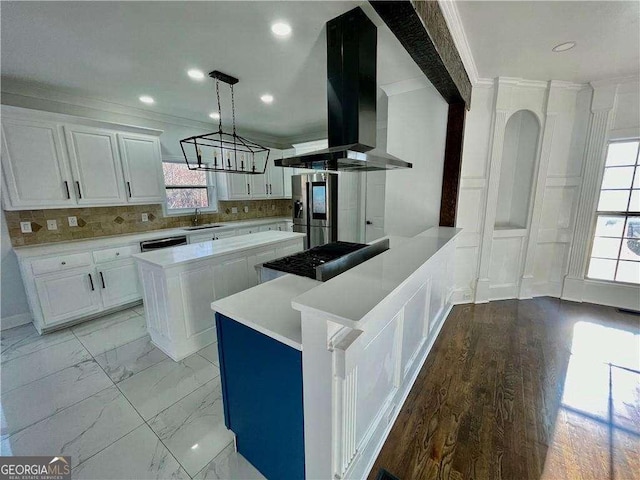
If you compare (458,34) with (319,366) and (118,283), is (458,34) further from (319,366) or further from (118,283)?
(118,283)

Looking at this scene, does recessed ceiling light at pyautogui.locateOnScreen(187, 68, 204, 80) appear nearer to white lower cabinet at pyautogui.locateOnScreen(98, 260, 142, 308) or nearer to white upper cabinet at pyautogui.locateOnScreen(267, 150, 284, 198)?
white lower cabinet at pyautogui.locateOnScreen(98, 260, 142, 308)

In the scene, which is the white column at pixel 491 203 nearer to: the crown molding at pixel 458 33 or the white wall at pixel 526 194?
the white wall at pixel 526 194

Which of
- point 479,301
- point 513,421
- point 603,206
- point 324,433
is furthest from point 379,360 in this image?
point 603,206

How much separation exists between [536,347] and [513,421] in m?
1.09

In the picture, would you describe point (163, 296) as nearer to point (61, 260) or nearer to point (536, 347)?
point (61, 260)

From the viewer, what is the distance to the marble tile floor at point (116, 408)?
1.47 metres

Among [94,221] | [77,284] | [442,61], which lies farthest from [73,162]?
[442,61]

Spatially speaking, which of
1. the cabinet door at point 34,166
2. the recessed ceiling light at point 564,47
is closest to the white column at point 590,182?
the recessed ceiling light at point 564,47

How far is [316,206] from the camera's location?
4.77m

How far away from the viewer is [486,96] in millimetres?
2986

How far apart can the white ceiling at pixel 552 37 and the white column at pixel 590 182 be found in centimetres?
27

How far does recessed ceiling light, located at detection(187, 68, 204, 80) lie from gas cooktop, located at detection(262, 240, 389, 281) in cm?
202

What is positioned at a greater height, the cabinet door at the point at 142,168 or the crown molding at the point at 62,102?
→ the crown molding at the point at 62,102

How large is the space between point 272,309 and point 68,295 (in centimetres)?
290
